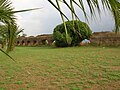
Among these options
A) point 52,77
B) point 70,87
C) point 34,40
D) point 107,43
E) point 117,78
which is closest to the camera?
point 70,87

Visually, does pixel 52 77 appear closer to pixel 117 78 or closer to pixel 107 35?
pixel 117 78

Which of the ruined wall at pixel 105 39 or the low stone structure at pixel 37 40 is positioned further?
the low stone structure at pixel 37 40

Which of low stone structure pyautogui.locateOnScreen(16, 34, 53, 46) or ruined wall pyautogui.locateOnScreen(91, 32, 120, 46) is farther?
low stone structure pyautogui.locateOnScreen(16, 34, 53, 46)

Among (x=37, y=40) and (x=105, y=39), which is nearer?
(x=105, y=39)

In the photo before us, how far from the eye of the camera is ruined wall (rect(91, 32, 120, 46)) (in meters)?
19.7

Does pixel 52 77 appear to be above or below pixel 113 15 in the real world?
below

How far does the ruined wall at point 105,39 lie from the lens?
19.7 m

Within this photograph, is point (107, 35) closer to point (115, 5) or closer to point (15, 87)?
point (15, 87)

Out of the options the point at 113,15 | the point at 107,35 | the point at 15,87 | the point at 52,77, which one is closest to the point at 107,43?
the point at 107,35

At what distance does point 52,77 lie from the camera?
21.4 ft

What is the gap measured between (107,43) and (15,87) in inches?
623

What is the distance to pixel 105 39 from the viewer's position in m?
20.7

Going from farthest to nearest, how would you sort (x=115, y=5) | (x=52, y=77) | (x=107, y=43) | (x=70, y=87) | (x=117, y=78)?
(x=107, y=43), (x=52, y=77), (x=117, y=78), (x=70, y=87), (x=115, y=5)

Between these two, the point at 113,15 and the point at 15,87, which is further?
the point at 15,87
